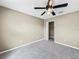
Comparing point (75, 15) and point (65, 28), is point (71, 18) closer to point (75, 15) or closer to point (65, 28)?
point (75, 15)

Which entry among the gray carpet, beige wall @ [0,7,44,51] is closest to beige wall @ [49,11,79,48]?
the gray carpet

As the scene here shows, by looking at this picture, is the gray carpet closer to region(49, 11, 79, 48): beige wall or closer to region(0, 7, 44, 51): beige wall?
region(0, 7, 44, 51): beige wall

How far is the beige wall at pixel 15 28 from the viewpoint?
131 inches

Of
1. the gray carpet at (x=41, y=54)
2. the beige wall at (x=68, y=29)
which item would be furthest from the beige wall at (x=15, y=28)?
the beige wall at (x=68, y=29)

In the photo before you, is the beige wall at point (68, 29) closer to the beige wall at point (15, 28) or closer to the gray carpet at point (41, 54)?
the gray carpet at point (41, 54)

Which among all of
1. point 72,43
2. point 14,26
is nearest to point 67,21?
point 72,43

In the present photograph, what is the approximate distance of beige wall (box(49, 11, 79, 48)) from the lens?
3934 millimetres

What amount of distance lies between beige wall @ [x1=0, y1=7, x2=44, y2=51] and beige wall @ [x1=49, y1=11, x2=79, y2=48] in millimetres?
Answer: 1958

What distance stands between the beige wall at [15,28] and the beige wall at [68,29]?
196 cm

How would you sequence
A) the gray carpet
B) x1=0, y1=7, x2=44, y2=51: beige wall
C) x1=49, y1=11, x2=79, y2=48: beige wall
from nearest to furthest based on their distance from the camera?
the gray carpet
x1=0, y1=7, x2=44, y2=51: beige wall
x1=49, y1=11, x2=79, y2=48: beige wall

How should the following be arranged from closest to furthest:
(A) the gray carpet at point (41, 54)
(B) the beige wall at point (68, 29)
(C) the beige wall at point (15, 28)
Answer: (A) the gray carpet at point (41, 54)
(C) the beige wall at point (15, 28)
(B) the beige wall at point (68, 29)

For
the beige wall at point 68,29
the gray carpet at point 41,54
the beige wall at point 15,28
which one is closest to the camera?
the gray carpet at point 41,54

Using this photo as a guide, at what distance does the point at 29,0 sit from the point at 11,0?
806mm

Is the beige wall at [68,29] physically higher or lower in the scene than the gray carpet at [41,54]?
higher
